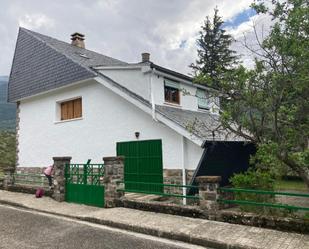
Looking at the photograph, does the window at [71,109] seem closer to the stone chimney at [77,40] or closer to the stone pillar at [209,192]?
the stone chimney at [77,40]

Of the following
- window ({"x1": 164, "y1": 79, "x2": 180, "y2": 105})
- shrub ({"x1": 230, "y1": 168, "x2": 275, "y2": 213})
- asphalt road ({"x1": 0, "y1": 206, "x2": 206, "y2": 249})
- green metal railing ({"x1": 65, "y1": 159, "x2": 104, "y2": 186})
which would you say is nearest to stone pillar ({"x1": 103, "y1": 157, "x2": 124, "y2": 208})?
green metal railing ({"x1": 65, "y1": 159, "x2": 104, "y2": 186})

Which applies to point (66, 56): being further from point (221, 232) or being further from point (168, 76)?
point (221, 232)

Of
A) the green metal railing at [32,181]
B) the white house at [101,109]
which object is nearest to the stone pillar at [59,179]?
the green metal railing at [32,181]

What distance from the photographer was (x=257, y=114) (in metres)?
7.68

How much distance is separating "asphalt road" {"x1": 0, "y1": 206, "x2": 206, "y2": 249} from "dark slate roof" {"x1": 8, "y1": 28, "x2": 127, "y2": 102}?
7138mm

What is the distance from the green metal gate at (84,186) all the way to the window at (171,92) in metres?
4.53

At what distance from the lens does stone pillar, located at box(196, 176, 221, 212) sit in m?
7.69

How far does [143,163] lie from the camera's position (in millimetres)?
11938

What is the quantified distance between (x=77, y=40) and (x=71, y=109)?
719 cm

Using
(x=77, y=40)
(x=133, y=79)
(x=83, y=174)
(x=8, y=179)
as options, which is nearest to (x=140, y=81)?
(x=133, y=79)

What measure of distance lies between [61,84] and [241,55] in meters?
9.81

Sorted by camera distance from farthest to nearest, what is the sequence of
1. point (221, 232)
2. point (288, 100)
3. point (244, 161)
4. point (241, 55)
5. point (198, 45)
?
1. point (198, 45)
2. point (244, 161)
3. point (241, 55)
4. point (288, 100)
5. point (221, 232)

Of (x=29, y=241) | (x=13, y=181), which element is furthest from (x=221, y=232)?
(x=13, y=181)

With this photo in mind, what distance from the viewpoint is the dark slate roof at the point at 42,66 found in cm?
1489
